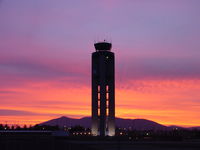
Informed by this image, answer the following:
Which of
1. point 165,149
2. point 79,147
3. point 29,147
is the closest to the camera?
point 79,147

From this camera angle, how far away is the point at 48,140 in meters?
56.1

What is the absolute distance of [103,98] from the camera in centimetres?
12938

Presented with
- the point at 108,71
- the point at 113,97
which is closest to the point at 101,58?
the point at 108,71

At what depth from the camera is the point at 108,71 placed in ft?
430

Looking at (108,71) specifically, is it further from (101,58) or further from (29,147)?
(29,147)

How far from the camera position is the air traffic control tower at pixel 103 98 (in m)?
130

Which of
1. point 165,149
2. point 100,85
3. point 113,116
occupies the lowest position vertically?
point 165,149

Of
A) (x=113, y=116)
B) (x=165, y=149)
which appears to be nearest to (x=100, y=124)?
(x=113, y=116)

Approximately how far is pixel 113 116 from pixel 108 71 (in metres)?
14.5

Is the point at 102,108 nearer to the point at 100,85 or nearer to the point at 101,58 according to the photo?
the point at 100,85

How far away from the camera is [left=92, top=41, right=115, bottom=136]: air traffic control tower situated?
130 meters

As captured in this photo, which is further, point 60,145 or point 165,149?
point 165,149

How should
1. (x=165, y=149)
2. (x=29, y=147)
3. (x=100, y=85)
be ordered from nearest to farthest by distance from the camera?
(x=29, y=147) → (x=165, y=149) → (x=100, y=85)

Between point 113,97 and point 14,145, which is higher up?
point 113,97
